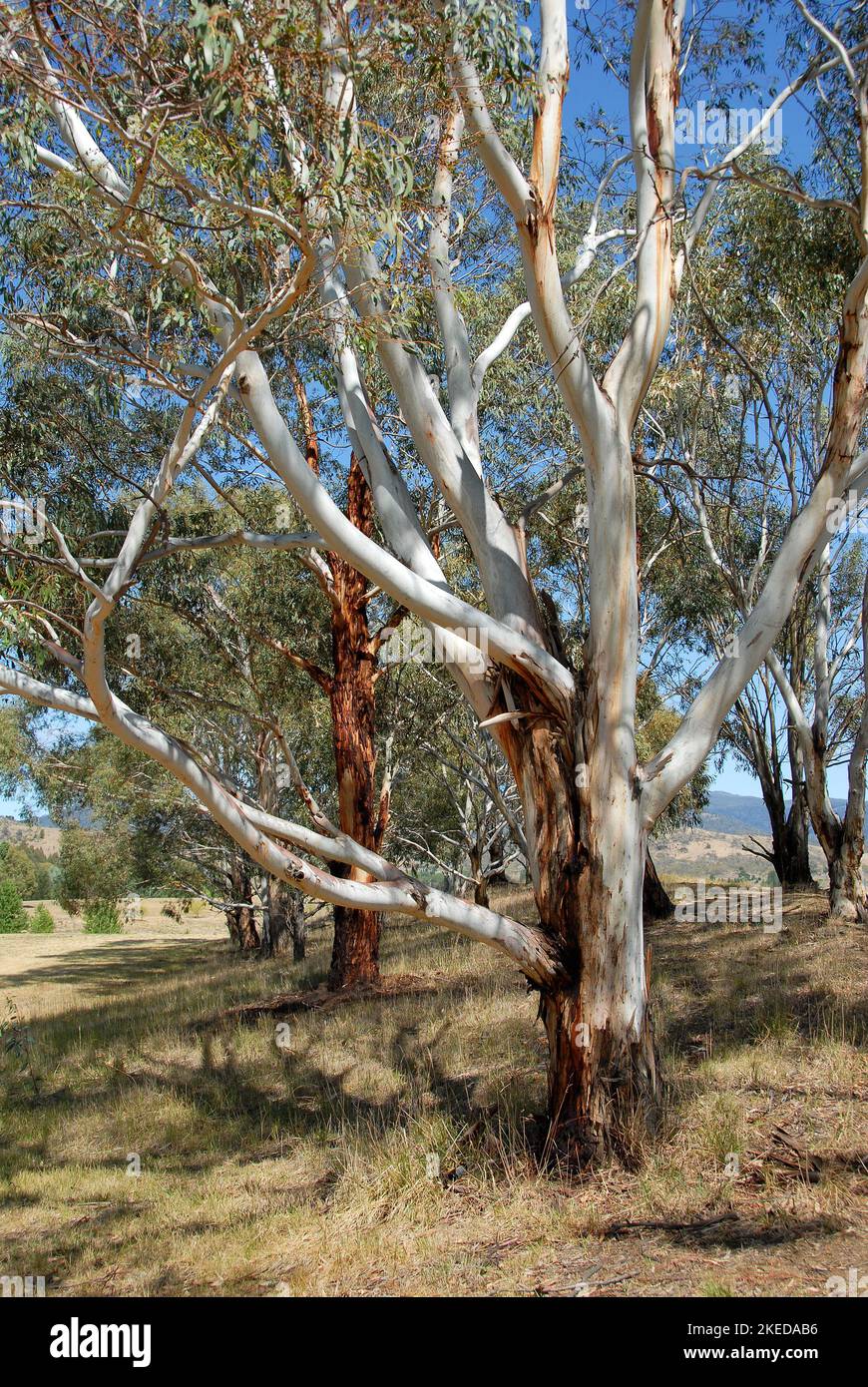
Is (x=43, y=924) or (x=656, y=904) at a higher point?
(x=656, y=904)

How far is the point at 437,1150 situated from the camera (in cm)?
512

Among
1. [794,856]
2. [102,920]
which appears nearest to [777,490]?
[794,856]

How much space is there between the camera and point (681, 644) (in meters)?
16.5

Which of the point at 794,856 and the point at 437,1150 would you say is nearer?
the point at 437,1150

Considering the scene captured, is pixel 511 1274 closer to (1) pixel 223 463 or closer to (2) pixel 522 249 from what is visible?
(2) pixel 522 249

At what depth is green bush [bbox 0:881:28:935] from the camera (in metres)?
37.4

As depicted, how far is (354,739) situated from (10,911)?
33093mm

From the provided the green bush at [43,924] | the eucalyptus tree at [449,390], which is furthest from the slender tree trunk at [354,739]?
the green bush at [43,924]

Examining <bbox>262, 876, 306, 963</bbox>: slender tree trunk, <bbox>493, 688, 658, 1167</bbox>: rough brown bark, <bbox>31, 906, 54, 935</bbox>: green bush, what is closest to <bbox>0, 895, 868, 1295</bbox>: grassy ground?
<bbox>493, 688, 658, 1167</bbox>: rough brown bark

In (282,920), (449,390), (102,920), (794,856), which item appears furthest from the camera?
(102,920)

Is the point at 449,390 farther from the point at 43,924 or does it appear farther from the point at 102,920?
the point at 43,924

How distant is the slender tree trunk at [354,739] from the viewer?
957 cm

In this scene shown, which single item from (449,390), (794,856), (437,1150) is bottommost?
(437,1150)

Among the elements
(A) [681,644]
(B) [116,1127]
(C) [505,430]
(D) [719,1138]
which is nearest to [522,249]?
(D) [719,1138]
